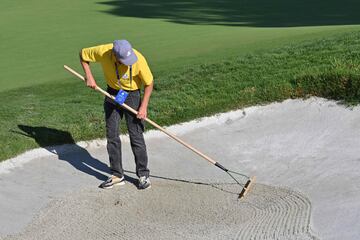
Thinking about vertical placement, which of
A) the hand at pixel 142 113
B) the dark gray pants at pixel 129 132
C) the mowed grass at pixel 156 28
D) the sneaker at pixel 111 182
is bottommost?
the mowed grass at pixel 156 28

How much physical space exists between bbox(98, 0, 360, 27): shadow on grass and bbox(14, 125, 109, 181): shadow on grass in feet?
43.5

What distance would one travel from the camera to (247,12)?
25.2 m

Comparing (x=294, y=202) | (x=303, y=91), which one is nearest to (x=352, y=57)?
(x=303, y=91)

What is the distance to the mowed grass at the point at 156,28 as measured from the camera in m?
14.9

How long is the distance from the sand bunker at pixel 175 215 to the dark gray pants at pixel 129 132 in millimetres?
283

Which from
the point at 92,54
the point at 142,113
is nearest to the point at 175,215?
the point at 142,113

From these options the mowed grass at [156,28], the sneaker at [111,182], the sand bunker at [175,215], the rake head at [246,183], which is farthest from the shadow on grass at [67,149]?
the mowed grass at [156,28]

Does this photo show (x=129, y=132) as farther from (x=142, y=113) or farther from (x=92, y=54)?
(x=92, y=54)

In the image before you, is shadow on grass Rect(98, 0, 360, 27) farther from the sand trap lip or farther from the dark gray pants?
the dark gray pants

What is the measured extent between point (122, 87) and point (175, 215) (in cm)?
158

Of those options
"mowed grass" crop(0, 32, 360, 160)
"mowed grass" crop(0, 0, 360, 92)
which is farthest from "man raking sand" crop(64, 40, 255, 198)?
"mowed grass" crop(0, 0, 360, 92)

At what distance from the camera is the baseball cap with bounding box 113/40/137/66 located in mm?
6762

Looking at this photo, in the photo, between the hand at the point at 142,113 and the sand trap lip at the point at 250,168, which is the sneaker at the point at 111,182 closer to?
the sand trap lip at the point at 250,168

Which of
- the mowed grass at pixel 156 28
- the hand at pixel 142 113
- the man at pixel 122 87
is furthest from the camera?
the mowed grass at pixel 156 28
